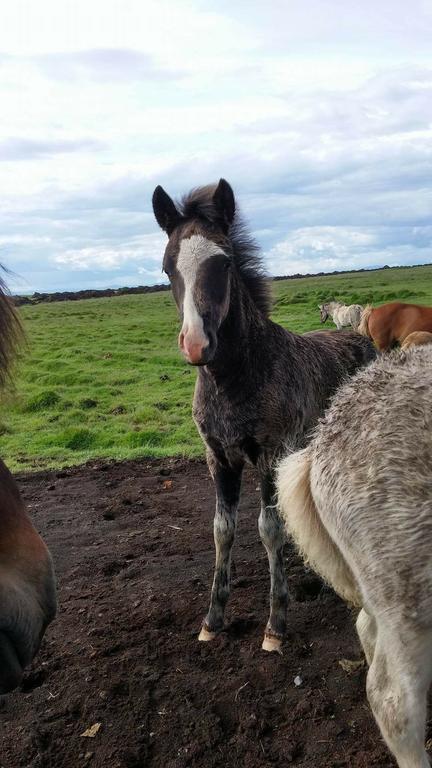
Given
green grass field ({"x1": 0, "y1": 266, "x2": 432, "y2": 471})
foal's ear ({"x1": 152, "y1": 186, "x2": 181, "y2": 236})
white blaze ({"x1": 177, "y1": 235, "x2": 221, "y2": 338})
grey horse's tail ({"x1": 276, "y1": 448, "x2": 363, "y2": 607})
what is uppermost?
foal's ear ({"x1": 152, "y1": 186, "x2": 181, "y2": 236})

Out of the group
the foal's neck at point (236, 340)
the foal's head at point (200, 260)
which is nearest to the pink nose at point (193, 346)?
the foal's head at point (200, 260)

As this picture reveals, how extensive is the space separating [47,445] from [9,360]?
8.06 m

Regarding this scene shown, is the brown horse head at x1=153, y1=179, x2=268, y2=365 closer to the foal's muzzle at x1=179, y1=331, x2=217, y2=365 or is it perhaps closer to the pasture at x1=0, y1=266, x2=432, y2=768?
the foal's muzzle at x1=179, y1=331, x2=217, y2=365

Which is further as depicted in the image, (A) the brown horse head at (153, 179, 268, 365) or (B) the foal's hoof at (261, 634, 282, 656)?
(B) the foal's hoof at (261, 634, 282, 656)

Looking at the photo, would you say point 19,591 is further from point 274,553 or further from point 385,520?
point 274,553

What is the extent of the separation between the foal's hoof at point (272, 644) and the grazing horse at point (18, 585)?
Answer: 6.99ft

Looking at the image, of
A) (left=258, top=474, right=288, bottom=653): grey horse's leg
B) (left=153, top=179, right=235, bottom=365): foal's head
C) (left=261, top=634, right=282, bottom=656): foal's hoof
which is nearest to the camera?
(left=153, top=179, right=235, bottom=365): foal's head

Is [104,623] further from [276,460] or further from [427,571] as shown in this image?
[427,571]

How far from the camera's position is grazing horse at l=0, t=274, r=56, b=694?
7.21ft

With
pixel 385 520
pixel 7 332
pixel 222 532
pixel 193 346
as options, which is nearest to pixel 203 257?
pixel 193 346

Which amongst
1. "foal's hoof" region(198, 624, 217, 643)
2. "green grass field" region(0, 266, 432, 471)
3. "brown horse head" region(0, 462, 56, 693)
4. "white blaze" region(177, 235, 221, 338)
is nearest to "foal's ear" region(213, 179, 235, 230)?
"white blaze" region(177, 235, 221, 338)

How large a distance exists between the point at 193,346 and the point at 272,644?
2.02 meters

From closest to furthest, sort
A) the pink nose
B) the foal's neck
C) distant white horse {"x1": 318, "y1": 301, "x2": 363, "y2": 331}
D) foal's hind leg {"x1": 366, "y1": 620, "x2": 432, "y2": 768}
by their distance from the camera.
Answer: foal's hind leg {"x1": 366, "y1": 620, "x2": 432, "y2": 768}, the pink nose, the foal's neck, distant white horse {"x1": 318, "y1": 301, "x2": 363, "y2": 331}

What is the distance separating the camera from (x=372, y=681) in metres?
2.57
